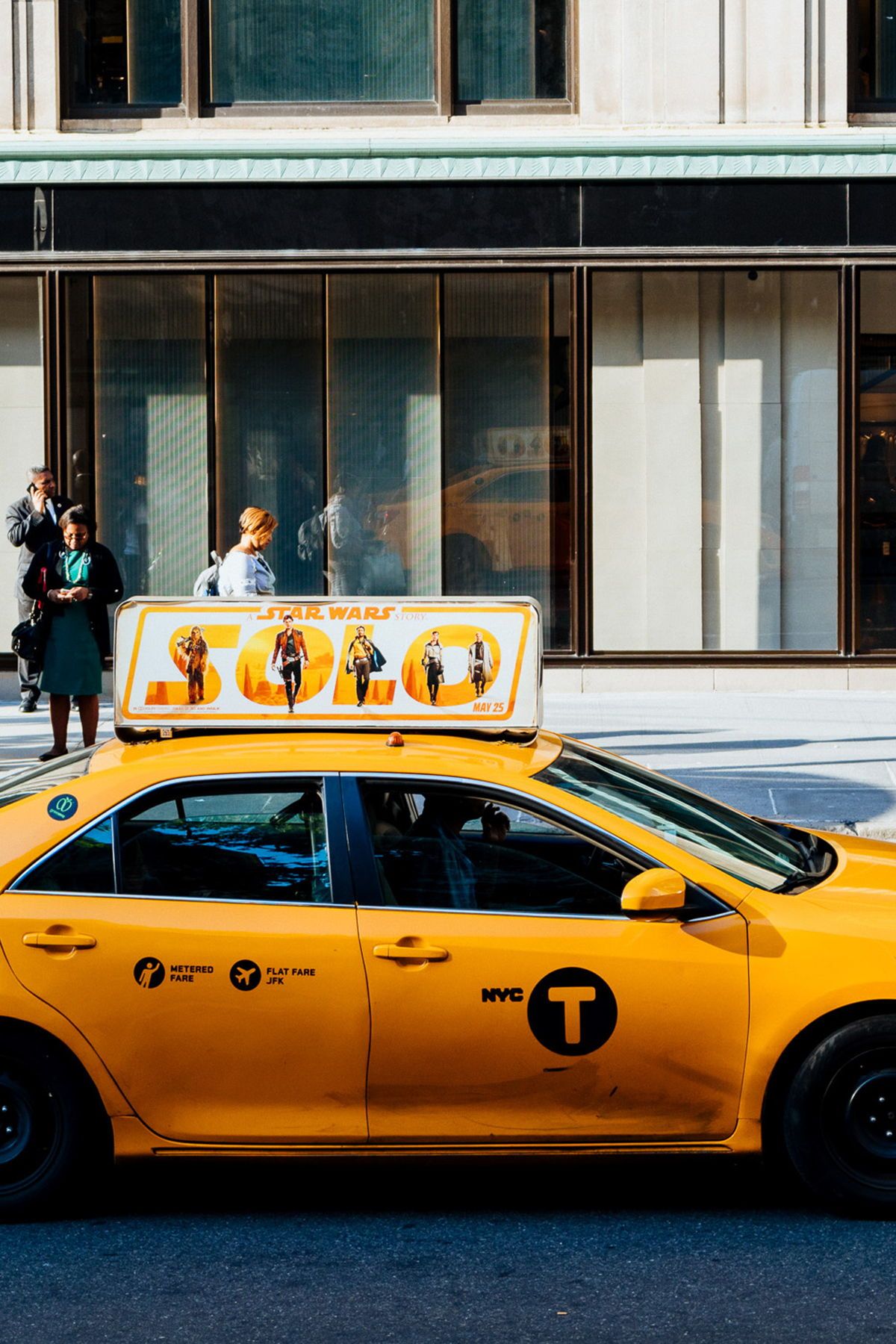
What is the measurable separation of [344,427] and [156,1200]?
1156 centimetres

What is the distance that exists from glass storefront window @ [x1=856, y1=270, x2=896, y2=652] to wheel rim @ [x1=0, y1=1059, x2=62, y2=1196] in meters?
12.1

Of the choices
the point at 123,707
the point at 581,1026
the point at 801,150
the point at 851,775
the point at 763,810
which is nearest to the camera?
the point at 581,1026

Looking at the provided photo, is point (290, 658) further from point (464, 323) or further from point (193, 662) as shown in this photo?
point (464, 323)

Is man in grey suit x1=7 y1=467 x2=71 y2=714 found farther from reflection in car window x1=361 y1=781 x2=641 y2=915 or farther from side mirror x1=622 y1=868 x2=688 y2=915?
side mirror x1=622 y1=868 x2=688 y2=915

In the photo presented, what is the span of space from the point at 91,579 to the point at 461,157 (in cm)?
622

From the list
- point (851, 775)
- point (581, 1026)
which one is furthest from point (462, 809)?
point (851, 775)

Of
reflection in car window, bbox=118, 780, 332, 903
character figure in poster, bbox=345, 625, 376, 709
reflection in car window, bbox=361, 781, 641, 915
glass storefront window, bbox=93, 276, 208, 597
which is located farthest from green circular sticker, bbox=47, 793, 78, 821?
glass storefront window, bbox=93, 276, 208, 597

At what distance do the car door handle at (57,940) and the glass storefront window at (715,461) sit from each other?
11.4 metres

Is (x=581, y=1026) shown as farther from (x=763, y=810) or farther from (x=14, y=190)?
(x=14, y=190)

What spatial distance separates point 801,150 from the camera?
50.0ft

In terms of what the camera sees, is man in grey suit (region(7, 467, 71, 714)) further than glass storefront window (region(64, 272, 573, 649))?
No

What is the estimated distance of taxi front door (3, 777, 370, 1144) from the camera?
4809 millimetres

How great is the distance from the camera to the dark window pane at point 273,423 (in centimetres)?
1591

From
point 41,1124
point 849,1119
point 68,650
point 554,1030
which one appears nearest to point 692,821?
point 554,1030
